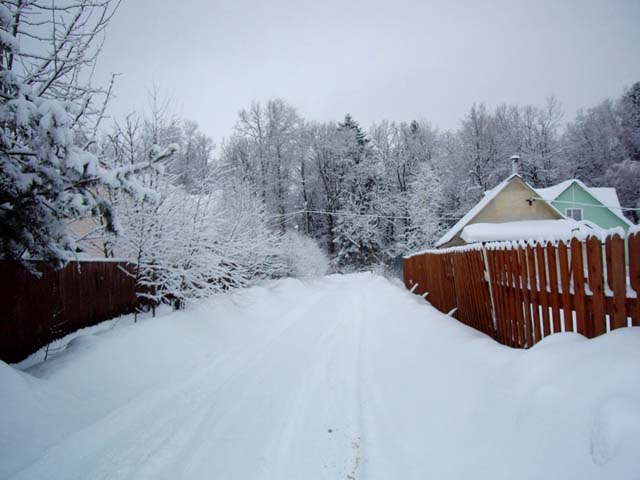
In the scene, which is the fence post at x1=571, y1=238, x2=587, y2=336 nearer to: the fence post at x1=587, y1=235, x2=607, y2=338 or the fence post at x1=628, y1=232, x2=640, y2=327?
the fence post at x1=587, y1=235, x2=607, y2=338

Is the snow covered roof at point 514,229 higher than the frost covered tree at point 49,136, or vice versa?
the frost covered tree at point 49,136

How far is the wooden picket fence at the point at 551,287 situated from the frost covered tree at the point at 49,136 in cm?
464

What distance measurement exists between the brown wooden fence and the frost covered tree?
1.97 meters

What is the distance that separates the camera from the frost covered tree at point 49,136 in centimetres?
300

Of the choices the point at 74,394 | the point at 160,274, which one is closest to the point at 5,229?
the point at 74,394

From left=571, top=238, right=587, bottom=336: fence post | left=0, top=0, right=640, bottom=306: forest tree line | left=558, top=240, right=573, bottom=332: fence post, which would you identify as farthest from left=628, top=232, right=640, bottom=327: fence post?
left=0, top=0, right=640, bottom=306: forest tree line

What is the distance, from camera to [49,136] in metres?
2.96

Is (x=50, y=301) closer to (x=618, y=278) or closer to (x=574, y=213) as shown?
(x=618, y=278)

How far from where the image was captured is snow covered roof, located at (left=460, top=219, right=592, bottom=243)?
18141mm

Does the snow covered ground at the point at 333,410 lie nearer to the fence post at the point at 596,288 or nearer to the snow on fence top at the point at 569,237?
the fence post at the point at 596,288

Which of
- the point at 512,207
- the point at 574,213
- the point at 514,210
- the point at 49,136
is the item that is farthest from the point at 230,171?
the point at 574,213

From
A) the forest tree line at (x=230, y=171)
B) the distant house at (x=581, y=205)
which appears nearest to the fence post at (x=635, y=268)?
the forest tree line at (x=230, y=171)

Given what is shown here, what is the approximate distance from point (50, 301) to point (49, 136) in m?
4.50

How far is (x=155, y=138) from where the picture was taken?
9.94m
